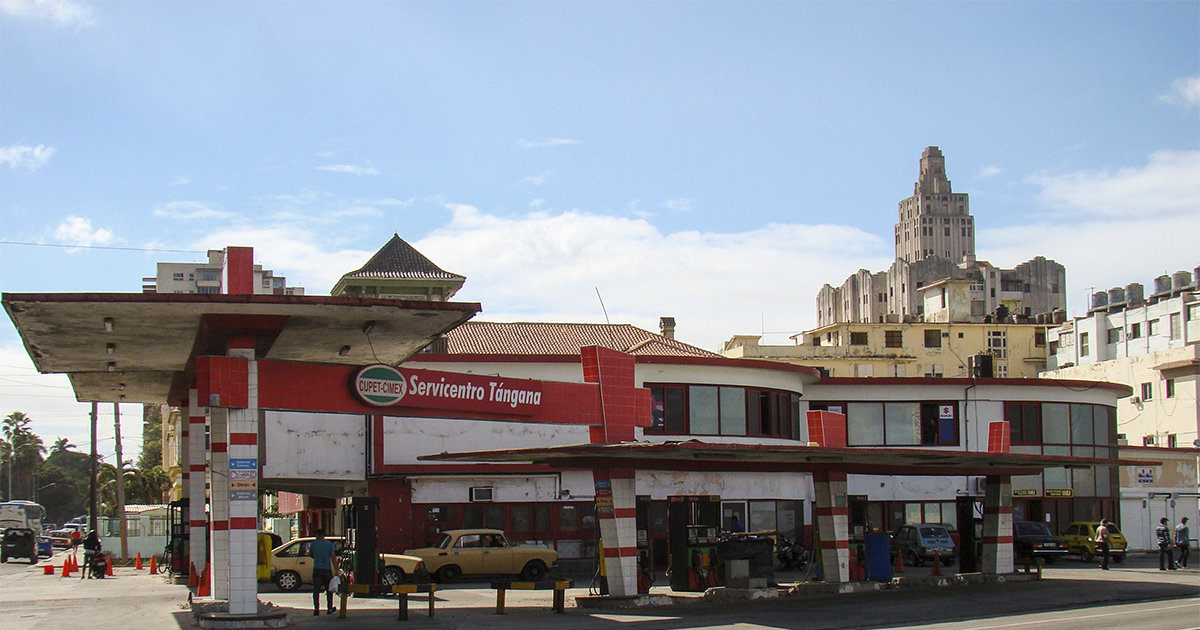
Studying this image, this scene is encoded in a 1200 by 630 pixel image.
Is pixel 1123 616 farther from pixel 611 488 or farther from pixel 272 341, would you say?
pixel 272 341

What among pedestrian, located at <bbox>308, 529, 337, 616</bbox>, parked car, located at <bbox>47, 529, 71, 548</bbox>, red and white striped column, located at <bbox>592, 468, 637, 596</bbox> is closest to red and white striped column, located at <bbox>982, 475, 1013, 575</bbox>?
red and white striped column, located at <bbox>592, 468, 637, 596</bbox>

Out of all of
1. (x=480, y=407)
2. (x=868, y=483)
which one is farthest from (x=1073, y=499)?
(x=480, y=407)

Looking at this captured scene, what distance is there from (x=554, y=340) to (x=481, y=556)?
1360cm

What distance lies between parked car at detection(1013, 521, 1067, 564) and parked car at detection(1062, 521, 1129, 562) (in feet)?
2.27

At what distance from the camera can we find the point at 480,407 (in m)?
23.1

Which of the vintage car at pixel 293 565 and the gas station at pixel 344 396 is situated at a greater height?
the gas station at pixel 344 396

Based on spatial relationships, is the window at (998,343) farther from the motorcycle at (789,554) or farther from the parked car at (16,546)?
the parked car at (16,546)

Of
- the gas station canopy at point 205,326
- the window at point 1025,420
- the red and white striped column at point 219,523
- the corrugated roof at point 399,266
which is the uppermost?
the corrugated roof at point 399,266

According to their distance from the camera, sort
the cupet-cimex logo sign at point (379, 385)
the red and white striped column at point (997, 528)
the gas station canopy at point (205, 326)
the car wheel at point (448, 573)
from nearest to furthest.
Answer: the gas station canopy at point (205, 326), the cupet-cimex logo sign at point (379, 385), the red and white striped column at point (997, 528), the car wheel at point (448, 573)

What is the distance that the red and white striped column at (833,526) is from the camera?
28109mm

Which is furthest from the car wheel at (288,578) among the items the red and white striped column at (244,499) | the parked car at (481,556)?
the red and white striped column at (244,499)

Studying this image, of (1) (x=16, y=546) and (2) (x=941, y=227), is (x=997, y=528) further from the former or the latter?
(2) (x=941, y=227)

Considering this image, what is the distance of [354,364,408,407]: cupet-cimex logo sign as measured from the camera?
21.4 metres

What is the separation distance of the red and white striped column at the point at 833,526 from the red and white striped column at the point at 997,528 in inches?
194
